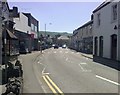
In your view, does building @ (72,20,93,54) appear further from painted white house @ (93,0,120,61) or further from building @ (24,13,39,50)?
painted white house @ (93,0,120,61)

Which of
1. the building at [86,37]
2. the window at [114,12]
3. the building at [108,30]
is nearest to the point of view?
the building at [108,30]

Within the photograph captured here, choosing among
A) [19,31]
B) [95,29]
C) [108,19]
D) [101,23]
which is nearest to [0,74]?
[108,19]

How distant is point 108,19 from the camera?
35.2 metres

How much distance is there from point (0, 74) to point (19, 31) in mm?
40455

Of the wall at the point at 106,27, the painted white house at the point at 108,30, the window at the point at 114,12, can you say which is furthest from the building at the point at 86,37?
the window at the point at 114,12

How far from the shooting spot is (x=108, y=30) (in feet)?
115

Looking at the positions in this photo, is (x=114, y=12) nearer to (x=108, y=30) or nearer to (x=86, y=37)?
(x=108, y=30)

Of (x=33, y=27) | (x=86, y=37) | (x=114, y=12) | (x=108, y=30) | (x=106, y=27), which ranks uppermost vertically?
(x=33, y=27)

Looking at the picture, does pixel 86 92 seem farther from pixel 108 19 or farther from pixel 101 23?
pixel 101 23

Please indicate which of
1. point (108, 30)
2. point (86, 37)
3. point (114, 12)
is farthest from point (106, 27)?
point (86, 37)

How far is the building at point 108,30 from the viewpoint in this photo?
104ft

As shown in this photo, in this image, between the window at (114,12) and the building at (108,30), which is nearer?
the building at (108,30)

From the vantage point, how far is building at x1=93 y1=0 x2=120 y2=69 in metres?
31.7

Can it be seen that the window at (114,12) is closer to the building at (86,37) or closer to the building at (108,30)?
the building at (108,30)
